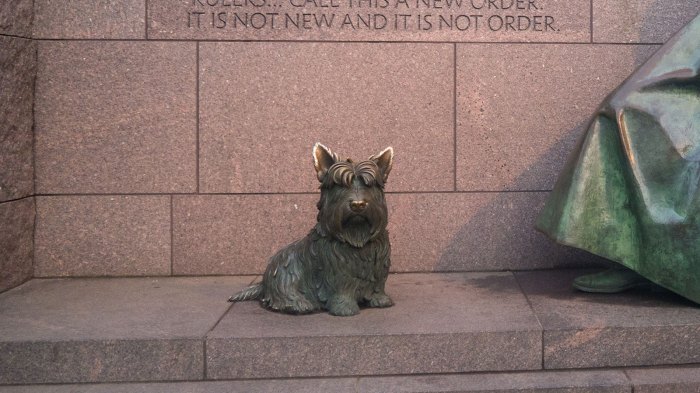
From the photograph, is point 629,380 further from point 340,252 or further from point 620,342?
point 340,252

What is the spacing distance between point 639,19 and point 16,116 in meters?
5.53

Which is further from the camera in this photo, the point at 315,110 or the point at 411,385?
the point at 315,110

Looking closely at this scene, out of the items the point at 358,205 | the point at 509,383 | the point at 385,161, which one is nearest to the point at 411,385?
the point at 509,383

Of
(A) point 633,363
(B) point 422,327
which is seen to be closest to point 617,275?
(A) point 633,363

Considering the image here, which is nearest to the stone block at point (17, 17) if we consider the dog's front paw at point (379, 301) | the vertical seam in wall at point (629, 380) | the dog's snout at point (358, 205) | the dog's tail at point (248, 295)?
the dog's tail at point (248, 295)

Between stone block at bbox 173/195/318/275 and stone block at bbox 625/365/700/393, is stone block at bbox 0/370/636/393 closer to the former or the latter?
stone block at bbox 625/365/700/393

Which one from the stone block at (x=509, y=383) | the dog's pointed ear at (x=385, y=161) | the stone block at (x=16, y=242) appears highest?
the dog's pointed ear at (x=385, y=161)

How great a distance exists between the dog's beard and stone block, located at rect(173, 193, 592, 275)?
167cm

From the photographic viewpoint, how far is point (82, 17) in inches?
230

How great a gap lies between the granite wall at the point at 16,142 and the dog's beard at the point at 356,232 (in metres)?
2.96

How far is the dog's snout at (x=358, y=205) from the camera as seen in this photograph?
4090 millimetres

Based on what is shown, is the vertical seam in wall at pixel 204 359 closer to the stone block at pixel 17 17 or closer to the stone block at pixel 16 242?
the stone block at pixel 16 242

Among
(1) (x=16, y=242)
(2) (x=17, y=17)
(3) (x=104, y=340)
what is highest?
(2) (x=17, y=17)

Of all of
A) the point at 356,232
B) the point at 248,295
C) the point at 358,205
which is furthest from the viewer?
the point at 248,295
